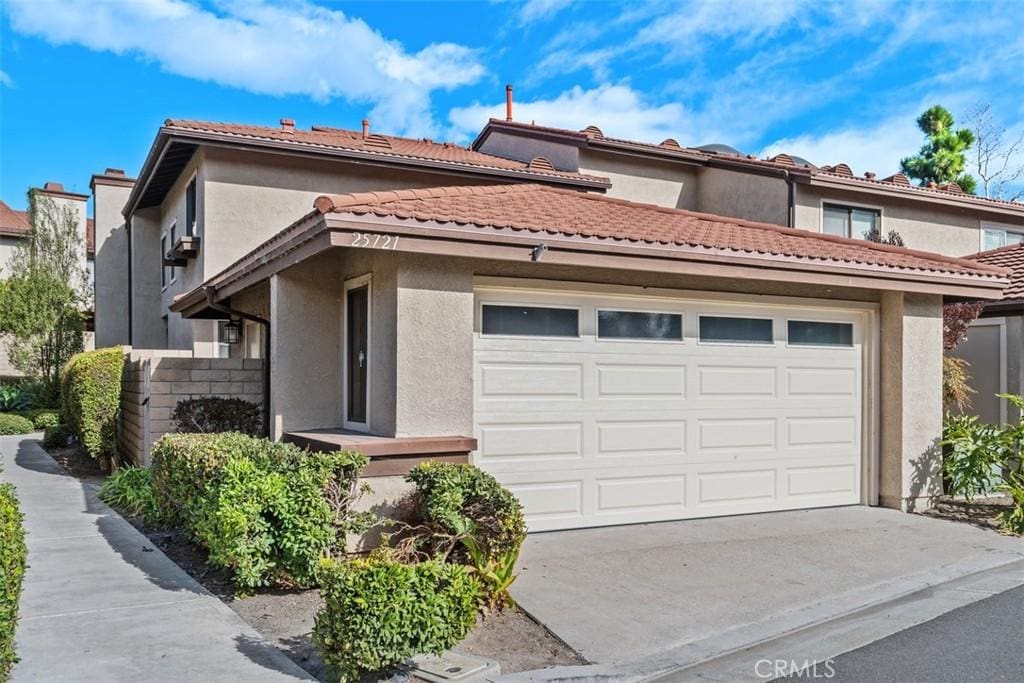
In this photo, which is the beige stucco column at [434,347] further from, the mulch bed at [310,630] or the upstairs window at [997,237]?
the upstairs window at [997,237]

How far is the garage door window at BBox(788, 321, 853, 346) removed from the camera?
31.8ft

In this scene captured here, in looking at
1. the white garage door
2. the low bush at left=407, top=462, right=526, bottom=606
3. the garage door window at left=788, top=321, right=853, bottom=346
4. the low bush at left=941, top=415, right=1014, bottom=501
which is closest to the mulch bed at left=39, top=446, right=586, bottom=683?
the low bush at left=407, top=462, right=526, bottom=606

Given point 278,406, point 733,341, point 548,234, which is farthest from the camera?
point 733,341

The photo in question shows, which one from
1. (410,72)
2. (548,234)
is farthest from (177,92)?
(548,234)

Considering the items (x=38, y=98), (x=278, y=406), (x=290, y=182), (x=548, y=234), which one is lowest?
(x=278, y=406)

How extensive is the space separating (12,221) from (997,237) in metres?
34.7

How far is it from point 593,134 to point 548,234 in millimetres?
11597

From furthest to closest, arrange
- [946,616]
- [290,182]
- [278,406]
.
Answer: [290,182]
[278,406]
[946,616]

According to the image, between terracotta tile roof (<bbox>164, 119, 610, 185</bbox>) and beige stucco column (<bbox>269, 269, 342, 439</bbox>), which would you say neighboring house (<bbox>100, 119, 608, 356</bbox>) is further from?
beige stucco column (<bbox>269, 269, 342, 439</bbox>)

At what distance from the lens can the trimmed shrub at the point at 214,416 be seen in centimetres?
975

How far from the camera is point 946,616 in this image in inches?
238

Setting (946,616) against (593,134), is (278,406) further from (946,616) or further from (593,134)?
(593,134)

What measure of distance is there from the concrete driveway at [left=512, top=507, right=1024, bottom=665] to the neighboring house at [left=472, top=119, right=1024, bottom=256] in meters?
8.88

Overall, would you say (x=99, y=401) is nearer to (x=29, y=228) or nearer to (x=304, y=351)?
(x=304, y=351)
